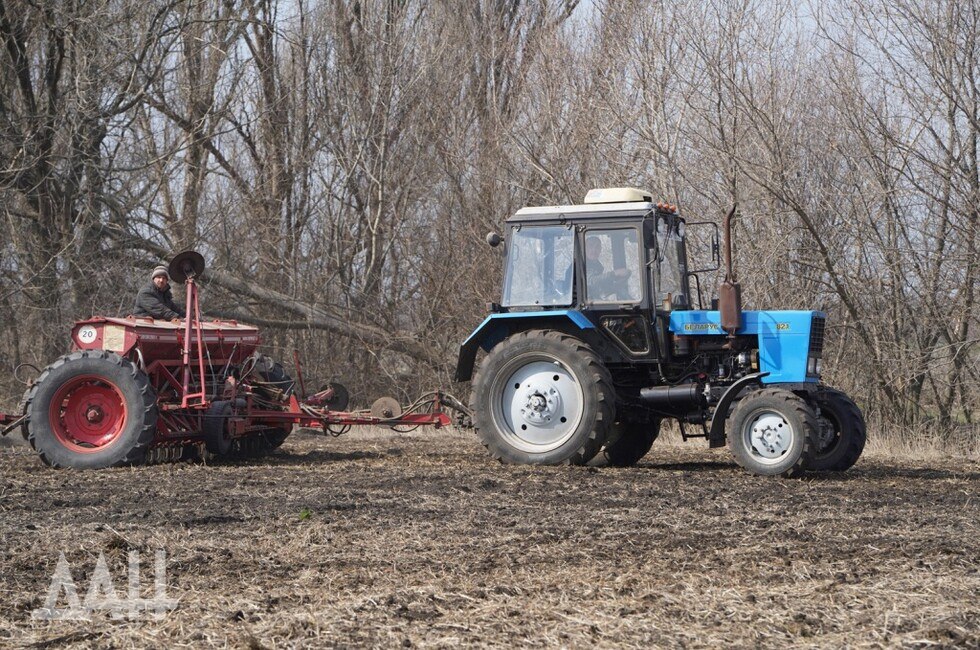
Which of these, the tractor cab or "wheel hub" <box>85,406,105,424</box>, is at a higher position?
the tractor cab

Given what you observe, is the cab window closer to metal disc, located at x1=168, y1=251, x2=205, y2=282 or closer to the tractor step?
metal disc, located at x1=168, y1=251, x2=205, y2=282

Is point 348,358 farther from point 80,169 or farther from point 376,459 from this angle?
point 376,459

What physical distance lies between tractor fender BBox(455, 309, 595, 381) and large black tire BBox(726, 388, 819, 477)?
1508 mm

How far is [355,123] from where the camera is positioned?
64.6ft

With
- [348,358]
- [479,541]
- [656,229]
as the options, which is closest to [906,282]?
[656,229]

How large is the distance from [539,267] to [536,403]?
3.72 feet

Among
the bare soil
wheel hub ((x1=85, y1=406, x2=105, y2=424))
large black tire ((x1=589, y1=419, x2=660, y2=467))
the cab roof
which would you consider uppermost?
the cab roof

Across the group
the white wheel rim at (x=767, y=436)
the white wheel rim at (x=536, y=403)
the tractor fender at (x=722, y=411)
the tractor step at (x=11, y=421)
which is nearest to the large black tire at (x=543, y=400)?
the white wheel rim at (x=536, y=403)

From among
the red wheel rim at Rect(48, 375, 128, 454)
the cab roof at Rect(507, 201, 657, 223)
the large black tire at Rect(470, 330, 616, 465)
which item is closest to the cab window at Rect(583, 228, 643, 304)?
the cab roof at Rect(507, 201, 657, 223)

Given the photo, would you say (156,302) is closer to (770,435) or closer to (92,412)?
(92,412)

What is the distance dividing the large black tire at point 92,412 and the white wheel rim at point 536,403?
2.84m

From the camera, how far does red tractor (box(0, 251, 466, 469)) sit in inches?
395

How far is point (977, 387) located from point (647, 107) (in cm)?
519

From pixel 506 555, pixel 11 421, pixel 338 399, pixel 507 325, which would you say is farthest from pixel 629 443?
pixel 11 421
